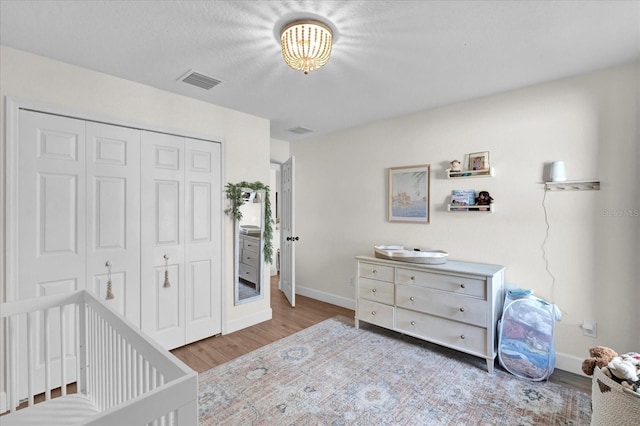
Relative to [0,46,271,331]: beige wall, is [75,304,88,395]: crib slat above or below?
below

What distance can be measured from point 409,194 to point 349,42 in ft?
6.23

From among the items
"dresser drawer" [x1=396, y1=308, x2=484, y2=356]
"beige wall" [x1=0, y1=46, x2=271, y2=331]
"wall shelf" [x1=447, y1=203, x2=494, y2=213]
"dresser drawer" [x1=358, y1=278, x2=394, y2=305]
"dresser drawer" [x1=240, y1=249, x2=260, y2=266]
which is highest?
"beige wall" [x1=0, y1=46, x2=271, y2=331]

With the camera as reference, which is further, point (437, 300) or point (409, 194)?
point (409, 194)

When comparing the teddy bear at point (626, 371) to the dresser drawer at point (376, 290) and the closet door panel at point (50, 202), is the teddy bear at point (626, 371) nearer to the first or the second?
the dresser drawer at point (376, 290)

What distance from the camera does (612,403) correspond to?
144 cm

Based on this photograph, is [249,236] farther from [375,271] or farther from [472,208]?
[472,208]

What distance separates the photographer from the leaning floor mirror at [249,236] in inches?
129

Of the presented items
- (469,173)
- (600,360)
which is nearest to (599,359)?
(600,360)

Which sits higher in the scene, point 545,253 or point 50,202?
point 50,202

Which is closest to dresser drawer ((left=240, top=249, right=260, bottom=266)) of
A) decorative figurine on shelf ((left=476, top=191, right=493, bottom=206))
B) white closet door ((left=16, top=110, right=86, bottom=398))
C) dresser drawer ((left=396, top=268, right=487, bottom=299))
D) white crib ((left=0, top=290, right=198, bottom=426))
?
white closet door ((left=16, top=110, right=86, bottom=398))

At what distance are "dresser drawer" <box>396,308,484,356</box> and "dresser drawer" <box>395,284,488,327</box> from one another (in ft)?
0.19

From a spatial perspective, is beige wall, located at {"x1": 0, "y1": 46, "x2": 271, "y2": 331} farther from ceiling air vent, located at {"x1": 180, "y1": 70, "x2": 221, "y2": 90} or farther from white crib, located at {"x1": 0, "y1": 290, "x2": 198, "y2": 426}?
white crib, located at {"x1": 0, "y1": 290, "x2": 198, "y2": 426}

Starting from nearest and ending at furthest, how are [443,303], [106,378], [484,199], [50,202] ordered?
1. [106,378]
2. [50,202]
3. [443,303]
4. [484,199]

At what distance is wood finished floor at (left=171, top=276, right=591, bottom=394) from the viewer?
7.97ft
